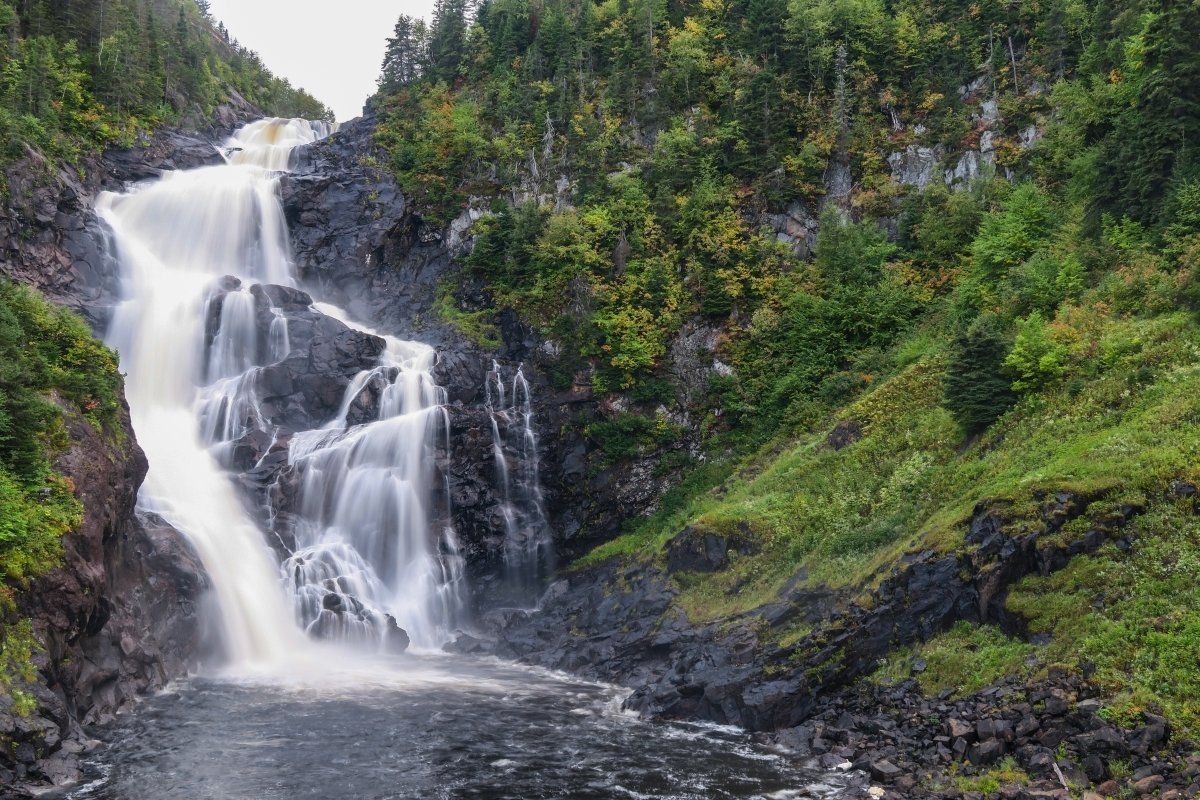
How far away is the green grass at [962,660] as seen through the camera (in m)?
15.6

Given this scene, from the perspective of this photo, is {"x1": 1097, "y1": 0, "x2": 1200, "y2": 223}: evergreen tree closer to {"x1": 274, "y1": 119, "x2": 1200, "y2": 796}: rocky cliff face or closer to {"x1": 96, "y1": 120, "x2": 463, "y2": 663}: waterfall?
{"x1": 274, "y1": 119, "x2": 1200, "y2": 796}: rocky cliff face

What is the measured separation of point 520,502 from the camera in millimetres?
36188

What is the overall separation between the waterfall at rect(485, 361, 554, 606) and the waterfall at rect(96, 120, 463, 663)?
2.57 m

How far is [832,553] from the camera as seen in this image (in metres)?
23.0

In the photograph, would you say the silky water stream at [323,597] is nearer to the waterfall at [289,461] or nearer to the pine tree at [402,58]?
the waterfall at [289,461]

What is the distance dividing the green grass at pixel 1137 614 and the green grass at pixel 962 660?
0.67 m

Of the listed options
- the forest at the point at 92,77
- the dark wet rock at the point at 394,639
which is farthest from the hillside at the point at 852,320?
the forest at the point at 92,77

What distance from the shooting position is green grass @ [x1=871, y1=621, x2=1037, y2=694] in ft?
51.1

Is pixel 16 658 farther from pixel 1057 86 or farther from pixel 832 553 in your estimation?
pixel 1057 86

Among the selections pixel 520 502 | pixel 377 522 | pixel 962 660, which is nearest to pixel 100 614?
pixel 377 522

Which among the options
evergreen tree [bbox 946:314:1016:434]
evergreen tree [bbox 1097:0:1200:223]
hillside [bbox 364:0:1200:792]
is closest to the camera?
hillside [bbox 364:0:1200:792]

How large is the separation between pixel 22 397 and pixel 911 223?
119ft

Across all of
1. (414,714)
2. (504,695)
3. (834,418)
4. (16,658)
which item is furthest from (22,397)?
(834,418)

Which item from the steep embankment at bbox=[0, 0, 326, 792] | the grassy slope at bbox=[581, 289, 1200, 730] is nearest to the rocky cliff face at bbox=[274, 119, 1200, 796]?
the grassy slope at bbox=[581, 289, 1200, 730]
